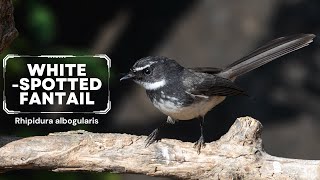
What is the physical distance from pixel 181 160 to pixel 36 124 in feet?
3.63

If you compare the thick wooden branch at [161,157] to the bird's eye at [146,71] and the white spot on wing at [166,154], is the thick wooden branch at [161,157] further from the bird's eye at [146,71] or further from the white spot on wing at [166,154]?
the bird's eye at [146,71]

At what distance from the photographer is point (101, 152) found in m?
3.40

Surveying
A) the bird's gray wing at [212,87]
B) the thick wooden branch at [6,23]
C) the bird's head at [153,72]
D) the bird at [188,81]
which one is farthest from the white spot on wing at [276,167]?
the thick wooden branch at [6,23]

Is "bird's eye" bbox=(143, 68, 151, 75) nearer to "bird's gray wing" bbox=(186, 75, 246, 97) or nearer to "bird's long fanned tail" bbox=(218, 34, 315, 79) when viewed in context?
"bird's gray wing" bbox=(186, 75, 246, 97)

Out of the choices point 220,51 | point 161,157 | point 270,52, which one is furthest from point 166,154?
point 220,51

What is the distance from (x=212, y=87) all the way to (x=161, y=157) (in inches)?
19.9

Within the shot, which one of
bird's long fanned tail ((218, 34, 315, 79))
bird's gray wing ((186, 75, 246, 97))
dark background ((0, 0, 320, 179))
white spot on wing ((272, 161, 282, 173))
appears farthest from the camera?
dark background ((0, 0, 320, 179))

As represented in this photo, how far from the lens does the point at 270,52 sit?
385 cm

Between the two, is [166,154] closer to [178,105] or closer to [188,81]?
[178,105]

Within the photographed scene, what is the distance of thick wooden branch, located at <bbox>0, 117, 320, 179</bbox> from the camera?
336cm

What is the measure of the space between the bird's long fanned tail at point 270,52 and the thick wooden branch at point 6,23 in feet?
3.12

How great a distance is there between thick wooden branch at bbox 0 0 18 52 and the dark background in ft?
6.77

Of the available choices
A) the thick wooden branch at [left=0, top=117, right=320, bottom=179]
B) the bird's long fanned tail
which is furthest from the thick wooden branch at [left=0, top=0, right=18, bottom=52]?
the bird's long fanned tail

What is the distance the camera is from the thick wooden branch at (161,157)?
3.36 m
